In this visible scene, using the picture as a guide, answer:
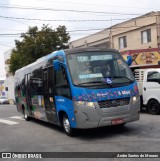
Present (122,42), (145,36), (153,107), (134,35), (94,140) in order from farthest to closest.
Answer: (122,42) < (134,35) < (145,36) < (153,107) < (94,140)

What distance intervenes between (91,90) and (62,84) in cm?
121

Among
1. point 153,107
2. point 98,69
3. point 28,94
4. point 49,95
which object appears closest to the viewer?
point 98,69

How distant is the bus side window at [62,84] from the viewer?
864cm

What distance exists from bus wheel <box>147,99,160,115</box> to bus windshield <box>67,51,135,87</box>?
4072 mm

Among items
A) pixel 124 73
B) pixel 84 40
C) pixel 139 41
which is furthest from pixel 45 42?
pixel 124 73

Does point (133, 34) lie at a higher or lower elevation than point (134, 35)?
higher

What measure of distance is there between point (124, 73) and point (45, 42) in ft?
92.0

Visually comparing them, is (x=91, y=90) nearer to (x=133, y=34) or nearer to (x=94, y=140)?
(x=94, y=140)

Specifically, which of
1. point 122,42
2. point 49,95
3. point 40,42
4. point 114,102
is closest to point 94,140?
point 114,102

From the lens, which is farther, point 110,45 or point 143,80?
point 110,45

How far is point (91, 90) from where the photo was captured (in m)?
8.16

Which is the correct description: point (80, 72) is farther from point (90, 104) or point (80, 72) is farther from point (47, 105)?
point (47, 105)

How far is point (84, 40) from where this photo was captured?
3938 centimetres

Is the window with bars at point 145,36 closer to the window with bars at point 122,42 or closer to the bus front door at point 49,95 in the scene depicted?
the window with bars at point 122,42
